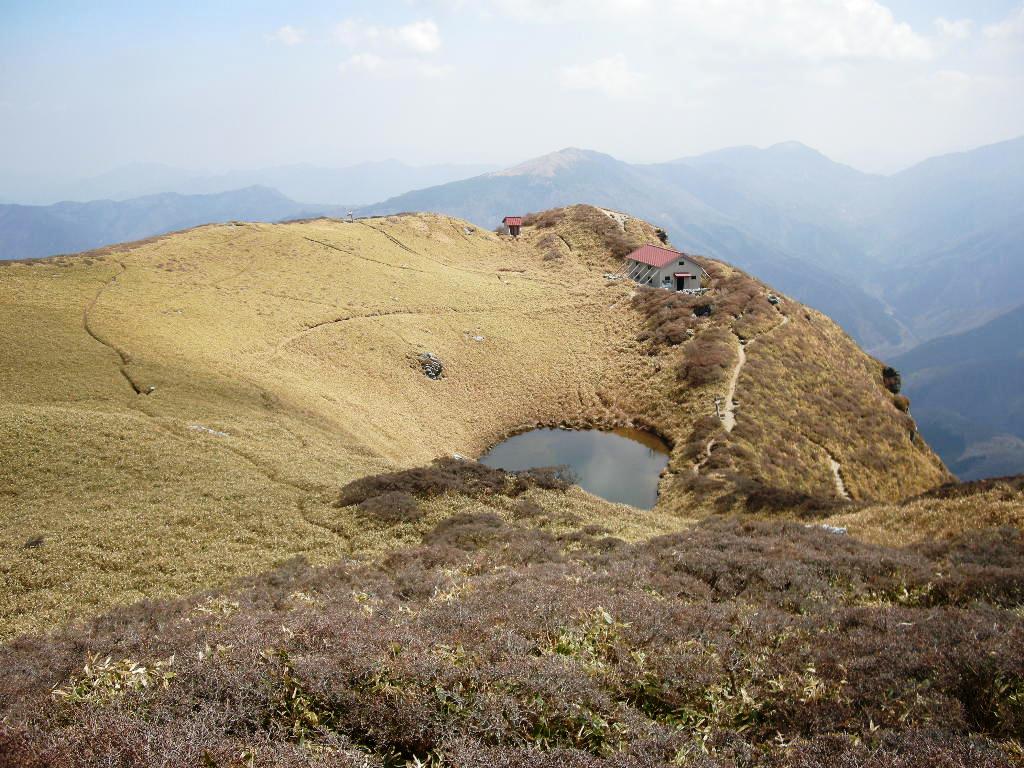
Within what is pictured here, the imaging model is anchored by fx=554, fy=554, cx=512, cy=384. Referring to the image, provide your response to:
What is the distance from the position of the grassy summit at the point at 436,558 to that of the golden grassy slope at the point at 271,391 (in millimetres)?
199

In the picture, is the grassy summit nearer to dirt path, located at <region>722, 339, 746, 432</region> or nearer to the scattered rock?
dirt path, located at <region>722, 339, 746, 432</region>

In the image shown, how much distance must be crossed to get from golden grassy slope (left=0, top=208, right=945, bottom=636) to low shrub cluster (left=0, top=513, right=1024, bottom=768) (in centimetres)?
→ 594

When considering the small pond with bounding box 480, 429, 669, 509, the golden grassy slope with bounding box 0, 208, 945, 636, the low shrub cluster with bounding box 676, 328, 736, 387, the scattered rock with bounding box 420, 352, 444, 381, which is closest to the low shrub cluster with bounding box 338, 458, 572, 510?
the golden grassy slope with bounding box 0, 208, 945, 636

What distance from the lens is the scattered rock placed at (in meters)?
51.3

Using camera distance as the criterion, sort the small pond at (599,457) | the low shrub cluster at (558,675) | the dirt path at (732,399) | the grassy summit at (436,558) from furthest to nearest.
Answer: the dirt path at (732,399) → the small pond at (599,457) → the grassy summit at (436,558) → the low shrub cluster at (558,675)

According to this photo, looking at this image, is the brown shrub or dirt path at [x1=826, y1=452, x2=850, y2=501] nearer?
the brown shrub

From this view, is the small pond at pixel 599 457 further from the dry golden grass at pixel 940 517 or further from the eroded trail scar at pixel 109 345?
the eroded trail scar at pixel 109 345

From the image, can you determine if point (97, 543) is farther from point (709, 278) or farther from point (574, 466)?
point (709, 278)

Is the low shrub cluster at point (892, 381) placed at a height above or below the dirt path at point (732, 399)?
below

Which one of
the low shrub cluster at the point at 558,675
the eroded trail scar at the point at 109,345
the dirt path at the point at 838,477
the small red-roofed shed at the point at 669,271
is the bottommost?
the dirt path at the point at 838,477

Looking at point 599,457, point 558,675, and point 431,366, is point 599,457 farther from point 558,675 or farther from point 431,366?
point 558,675

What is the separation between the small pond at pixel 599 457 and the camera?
40.0 metres

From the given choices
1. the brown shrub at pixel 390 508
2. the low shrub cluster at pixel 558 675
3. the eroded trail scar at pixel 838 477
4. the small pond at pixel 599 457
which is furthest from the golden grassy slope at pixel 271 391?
the low shrub cluster at pixel 558 675

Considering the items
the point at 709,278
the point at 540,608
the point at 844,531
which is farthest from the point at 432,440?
the point at 709,278
